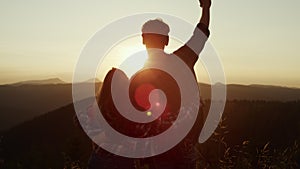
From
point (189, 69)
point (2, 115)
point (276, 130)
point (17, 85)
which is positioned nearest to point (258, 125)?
point (276, 130)

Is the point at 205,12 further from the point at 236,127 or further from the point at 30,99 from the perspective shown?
the point at 30,99

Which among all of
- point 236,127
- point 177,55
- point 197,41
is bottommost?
point 236,127

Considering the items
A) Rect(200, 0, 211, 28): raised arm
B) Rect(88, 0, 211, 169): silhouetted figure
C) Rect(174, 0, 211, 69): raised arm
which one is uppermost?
Rect(200, 0, 211, 28): raised arm

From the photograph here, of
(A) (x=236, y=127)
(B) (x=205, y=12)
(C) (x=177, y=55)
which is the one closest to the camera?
(C) (x=177, y=55)

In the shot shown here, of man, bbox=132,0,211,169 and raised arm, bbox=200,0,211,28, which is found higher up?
raised arm, bbox=200,0,211,28

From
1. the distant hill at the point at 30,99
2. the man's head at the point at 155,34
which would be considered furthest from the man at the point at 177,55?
the distant hill at the point at 30,99

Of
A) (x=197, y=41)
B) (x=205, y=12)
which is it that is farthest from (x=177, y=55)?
(x=205, y=12)

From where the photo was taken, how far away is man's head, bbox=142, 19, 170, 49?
3.57 meters

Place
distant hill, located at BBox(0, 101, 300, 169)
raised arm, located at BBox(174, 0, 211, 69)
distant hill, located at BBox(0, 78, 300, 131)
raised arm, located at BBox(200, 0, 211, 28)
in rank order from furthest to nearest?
distant hill, located at BBox(0, 78, 300, 131) → distant hill, located at BBox(0, 101, 300, 169) → raised arm, located at BBox(200, 0, 211, 28) → raised arm, located at BBox(174, 0, 211, 69)

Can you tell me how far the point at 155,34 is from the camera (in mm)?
3604

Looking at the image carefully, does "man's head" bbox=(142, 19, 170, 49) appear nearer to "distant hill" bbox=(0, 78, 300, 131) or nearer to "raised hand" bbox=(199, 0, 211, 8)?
"raised hand" bbox=(199, 0, 211, 8)

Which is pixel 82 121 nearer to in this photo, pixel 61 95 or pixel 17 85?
pixel 61 95

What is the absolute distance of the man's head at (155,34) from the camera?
3.57m

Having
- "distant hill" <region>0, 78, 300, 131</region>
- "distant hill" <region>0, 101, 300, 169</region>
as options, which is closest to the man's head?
"distant hill" <region>0, 101, 300, 169</region>
